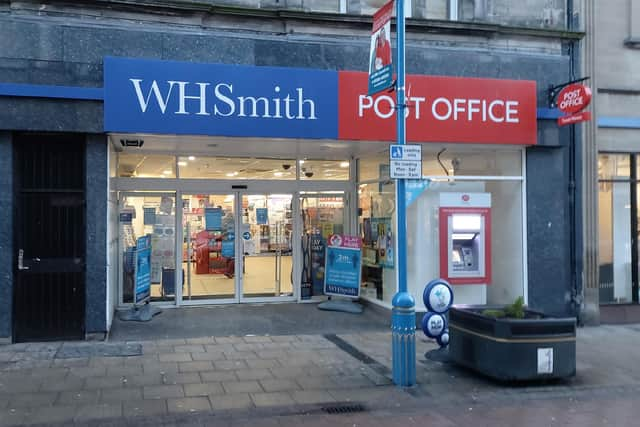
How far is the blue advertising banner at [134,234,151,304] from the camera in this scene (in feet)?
34.0

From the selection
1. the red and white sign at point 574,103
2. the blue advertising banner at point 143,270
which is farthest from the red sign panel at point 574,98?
the blue advertising banner at point 143,270

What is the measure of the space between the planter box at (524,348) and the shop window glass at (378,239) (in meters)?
3.84

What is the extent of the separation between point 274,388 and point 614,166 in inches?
324

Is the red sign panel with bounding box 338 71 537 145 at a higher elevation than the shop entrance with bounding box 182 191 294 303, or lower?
higher

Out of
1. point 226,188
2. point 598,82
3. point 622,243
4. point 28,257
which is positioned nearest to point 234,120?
point 226,188

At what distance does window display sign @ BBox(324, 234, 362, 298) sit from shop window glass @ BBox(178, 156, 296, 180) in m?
1.67

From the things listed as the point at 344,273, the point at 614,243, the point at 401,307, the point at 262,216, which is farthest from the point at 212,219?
the point at 614,243

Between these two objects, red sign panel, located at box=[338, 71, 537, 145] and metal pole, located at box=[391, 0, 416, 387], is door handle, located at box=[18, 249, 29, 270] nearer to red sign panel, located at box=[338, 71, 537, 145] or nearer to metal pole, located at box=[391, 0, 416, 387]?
red sign panel, located at box=[338, 71, 537, 145]

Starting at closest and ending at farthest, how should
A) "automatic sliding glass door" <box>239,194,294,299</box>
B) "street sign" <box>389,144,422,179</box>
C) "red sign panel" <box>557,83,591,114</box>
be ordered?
"street sign" <box>389,144,422,179</box> < "red sign panel" <box>557,83,591,114</box> < "automatic sliding glass door" <box>239,194,294,299</box>

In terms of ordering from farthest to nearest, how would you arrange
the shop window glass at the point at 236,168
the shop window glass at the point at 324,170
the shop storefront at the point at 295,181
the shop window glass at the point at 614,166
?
the shop window glass at the point at 324,170
the shop window glass at the point at 614,166
the shop window glass at the point at 236,168
the shop storefront at the point at 295,181

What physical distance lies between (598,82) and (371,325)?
242 inches

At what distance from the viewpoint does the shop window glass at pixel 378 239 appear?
11.3 metres

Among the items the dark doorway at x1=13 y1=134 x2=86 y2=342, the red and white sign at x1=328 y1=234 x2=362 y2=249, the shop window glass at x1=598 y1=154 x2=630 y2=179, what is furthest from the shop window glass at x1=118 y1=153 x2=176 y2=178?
the shop window glass at x1=598 y1=154 x2=630 y2=179

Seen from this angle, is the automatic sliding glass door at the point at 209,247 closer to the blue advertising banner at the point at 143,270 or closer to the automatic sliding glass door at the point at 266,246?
the automatic sliding glass door at the point at 266,246
